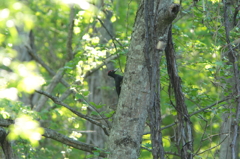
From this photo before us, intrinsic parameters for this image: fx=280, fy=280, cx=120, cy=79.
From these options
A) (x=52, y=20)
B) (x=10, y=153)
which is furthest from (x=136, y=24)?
(x=52, y=20)

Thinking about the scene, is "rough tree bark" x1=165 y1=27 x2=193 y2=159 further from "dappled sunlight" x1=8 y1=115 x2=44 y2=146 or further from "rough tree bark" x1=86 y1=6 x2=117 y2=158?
"rough tree bark" x1=86 y1=6 x2=117 y2=158

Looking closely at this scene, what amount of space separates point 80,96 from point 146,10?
173 cm

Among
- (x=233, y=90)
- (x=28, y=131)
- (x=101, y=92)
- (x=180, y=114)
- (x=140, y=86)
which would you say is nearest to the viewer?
(x=28, y=131)

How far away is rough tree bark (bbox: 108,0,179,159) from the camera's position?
294 centimetres

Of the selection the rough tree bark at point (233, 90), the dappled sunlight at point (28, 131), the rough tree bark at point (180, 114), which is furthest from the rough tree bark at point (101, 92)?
the dappled sunlight at point (28, 131)

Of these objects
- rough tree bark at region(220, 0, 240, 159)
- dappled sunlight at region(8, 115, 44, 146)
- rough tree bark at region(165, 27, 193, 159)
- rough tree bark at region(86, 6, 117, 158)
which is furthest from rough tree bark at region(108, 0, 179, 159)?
rough tree bark at region(86, 6, 117, 158)

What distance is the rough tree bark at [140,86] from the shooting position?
9.65ft

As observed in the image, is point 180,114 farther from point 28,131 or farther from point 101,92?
point 101,92

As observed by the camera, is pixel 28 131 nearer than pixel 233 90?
Yes

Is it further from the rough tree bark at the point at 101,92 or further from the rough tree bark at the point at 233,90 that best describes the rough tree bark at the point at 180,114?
the rough tree bark at the point at 101,92

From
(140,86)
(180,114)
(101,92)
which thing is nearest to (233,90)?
(180,114)

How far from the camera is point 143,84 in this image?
9.82ft

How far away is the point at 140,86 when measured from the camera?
2.99 m

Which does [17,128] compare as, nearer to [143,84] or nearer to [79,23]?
[143,84]
